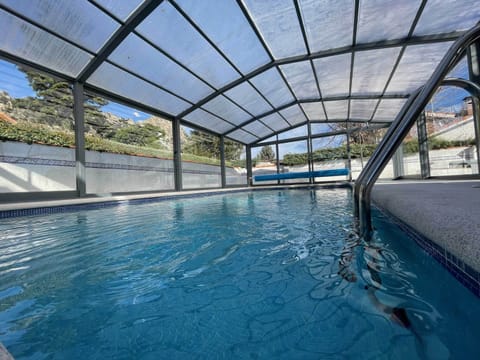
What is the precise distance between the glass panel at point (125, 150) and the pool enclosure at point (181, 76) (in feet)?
0.13

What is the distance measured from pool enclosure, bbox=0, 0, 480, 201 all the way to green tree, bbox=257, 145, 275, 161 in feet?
12.4

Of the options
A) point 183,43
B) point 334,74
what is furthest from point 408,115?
point 334,74

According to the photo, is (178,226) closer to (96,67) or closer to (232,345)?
(232,345)

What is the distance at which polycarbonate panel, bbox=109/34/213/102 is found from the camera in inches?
198

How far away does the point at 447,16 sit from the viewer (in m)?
4.60

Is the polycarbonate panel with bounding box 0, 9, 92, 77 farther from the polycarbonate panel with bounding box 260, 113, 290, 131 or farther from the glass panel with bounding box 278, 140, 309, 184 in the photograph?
the glass panel with bounding box 278, 140, 309, 184

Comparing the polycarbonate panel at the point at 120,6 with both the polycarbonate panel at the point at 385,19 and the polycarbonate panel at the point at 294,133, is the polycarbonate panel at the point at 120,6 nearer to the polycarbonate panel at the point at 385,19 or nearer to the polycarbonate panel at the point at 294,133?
the polycarbonate panel at the point at 385,19

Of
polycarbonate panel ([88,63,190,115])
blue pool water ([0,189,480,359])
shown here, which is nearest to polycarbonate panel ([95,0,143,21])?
polycarbonate panel ([88,63,190,115])

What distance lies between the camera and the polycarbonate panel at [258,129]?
34.8 feet

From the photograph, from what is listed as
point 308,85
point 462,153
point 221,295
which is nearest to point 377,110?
point 308,85

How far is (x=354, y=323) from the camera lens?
902 mm

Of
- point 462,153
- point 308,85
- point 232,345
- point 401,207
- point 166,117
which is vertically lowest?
point 232,345

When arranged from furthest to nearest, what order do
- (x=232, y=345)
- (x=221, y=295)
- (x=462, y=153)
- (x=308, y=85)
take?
1. (x=308, y=85)
2. (x=462, y=153)
3. (x=221, y=295)
4. (x=232, y=345)

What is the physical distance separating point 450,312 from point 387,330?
32 cm
